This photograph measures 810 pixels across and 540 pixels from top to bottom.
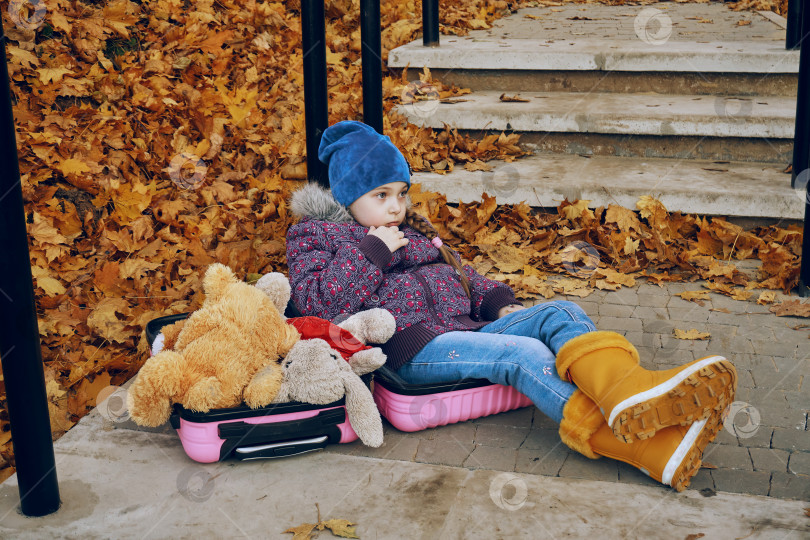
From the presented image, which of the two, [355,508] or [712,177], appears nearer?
[355,508]

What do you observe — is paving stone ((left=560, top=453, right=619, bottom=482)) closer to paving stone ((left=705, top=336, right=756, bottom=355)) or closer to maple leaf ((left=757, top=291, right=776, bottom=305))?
paving stone ((left=705, top=336, right=756, bottom=355))

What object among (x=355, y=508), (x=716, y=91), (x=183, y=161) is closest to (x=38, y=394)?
(x=355, y=508)

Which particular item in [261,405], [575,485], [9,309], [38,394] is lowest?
[575,485]

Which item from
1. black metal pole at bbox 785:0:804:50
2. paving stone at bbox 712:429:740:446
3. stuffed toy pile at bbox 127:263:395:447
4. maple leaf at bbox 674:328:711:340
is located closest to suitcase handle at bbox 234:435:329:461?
stuffed toy pile at bbox 127:263:395:447

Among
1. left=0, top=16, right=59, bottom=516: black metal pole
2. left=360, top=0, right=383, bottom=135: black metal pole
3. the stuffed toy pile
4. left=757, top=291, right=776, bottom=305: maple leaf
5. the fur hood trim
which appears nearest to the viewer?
left=0, top=16, right=59, bottom=516: black metal pole

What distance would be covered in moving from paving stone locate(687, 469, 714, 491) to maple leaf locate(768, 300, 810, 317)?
1.39m

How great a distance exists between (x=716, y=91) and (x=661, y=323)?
2469 mm

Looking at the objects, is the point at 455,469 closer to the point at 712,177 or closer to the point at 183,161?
the point at 183,161

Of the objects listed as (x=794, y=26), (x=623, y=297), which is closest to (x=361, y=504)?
(x=623, y=297)

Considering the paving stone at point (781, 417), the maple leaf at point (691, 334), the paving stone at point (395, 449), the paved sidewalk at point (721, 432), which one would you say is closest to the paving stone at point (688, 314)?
the paved sidewalk at point (721, 432)

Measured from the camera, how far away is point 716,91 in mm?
5070

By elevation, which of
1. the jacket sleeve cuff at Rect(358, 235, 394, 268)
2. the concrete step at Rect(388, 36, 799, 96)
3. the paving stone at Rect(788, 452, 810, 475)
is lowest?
the paving stone at Rect(788, 452, 810, 475)

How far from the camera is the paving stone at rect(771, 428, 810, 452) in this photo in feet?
7.66

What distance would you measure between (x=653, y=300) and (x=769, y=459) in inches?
52.7
